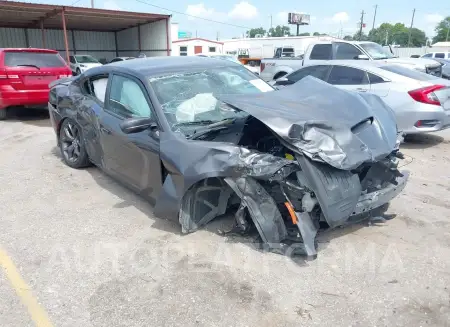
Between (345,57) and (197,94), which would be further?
(345,57)

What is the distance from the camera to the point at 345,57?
11.3 m

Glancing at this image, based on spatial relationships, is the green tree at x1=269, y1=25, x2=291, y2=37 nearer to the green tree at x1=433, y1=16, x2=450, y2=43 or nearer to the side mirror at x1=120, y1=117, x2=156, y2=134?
the green tree at x1=433, y1=16, x2=450, y2=43

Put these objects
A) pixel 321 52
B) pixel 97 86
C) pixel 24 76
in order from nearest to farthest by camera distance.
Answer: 1. pixel 97 86
2. pixel 24 76
3. pixel 321 52

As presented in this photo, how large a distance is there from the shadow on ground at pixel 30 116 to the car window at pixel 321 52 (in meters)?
7.77

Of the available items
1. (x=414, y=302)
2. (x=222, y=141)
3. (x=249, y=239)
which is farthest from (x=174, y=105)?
(x=414, y=302)

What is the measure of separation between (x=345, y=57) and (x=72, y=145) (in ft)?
28.0

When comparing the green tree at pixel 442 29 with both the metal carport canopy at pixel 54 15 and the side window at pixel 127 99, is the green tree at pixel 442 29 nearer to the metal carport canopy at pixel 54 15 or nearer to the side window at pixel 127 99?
the metal carport canopy at pixel 54 15

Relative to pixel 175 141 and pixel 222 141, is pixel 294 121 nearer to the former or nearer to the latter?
pixel 222 141

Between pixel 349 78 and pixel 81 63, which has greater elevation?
pixel 349 78

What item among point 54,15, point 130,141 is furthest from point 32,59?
point 54,15

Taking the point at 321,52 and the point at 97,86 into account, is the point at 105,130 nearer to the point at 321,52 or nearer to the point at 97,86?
the point at 97,86

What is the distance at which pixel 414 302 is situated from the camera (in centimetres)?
266

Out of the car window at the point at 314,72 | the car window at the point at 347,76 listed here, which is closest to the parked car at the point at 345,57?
the car window at the point at 314,72

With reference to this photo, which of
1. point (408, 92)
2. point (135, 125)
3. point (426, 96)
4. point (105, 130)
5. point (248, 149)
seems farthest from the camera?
point (408, 92)
